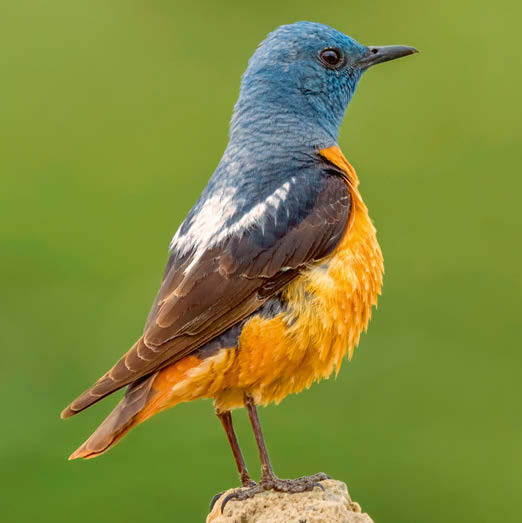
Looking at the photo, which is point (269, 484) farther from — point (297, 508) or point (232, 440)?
point (232, 440)

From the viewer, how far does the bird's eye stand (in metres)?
6.28

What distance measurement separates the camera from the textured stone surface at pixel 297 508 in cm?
503

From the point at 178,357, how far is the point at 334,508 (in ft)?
3.50

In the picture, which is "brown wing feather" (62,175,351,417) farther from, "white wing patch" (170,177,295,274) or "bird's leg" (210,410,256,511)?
"bird's leg" (210,410,256,511)

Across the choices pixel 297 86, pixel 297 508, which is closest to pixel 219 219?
pixel 297 86

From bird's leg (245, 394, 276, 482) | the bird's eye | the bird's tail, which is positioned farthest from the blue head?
the bird's tail

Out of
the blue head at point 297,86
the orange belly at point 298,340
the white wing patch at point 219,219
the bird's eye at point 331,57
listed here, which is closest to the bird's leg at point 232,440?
the orange belly at point 298,340

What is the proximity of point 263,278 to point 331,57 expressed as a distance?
5.41 feet

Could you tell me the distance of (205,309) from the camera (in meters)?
5.29

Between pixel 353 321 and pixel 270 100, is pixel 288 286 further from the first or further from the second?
pixel 270 100

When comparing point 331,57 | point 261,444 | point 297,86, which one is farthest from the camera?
point 331,57

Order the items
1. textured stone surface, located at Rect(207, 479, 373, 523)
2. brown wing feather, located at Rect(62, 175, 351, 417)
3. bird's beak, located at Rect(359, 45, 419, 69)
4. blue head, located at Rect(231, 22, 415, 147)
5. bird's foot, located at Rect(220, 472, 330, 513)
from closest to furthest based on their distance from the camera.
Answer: textured stone surface, located at Rect(207, 479, 373, 523) → brown wing feather, located at Rect(62, 175, 351, 417) → bird's foot, located at Rect(220, 472, 330, 513) → blue head, located at Rect(231, 22, 415, 147) → bird's beak, located at Rect(359, 45, 419, 69)

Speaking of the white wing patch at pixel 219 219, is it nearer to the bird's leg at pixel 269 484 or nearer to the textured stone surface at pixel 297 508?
the bird's leg at pixel 269 484

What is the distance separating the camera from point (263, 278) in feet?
17.8
